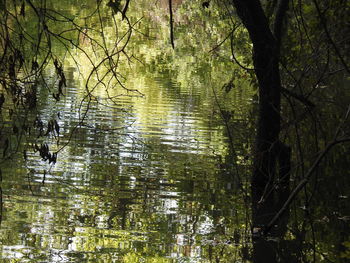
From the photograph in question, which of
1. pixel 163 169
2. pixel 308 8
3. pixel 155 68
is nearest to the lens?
pixel 308 8

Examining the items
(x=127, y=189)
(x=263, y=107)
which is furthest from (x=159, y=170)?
(x=263, y=107)

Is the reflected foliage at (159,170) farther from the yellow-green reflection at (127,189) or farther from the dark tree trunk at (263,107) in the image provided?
the dark tree trunk at (263,107)

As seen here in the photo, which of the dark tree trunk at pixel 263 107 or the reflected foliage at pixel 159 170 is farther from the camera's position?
Answer: the dark tree trunk at pixel 263 107

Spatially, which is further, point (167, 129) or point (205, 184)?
point (167, 129)

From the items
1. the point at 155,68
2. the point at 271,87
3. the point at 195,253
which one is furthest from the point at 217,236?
the point at 155,68

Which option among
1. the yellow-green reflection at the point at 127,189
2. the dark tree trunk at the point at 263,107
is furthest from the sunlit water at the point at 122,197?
the dark tree trunk at the point at 263,107

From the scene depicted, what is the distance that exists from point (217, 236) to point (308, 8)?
3.71 m

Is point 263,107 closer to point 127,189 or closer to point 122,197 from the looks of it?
point 122,197

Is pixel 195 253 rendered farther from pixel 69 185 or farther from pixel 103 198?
pixel 69 185

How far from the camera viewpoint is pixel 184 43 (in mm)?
32094

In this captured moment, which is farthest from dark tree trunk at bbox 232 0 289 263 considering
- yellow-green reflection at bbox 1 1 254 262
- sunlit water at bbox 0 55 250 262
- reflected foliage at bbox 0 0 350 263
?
sunlit water at bbox 0 55 250 262

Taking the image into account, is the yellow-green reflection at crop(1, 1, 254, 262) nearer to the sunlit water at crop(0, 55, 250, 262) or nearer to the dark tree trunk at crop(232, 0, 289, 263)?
the sunlit water at crop(0, 55, 250, 262)

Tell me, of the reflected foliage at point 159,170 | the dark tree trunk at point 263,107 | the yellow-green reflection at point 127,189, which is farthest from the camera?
the dark tree trunk at point 263,107

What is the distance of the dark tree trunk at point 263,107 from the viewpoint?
24.0ft
